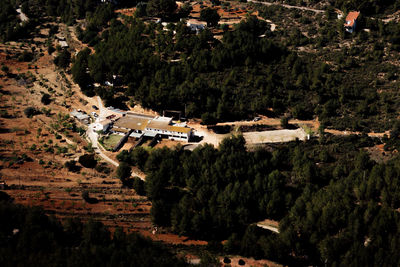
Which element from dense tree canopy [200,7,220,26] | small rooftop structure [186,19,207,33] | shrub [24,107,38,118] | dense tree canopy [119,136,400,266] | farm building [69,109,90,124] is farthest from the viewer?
dense tree canopy [200,7,220,26]

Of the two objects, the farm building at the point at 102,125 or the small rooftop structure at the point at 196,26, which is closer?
the farm building at the point at 102,125

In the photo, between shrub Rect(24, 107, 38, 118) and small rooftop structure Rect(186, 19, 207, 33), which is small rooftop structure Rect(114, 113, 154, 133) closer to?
shrub Rect(24, 107, 38, 118)

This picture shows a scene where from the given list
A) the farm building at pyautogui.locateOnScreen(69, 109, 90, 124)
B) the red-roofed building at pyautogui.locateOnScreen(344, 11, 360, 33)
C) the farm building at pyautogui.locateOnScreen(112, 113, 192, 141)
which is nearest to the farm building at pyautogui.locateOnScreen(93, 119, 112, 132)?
the farm building at pyautogui.locateOnScreen(112, 113, 192, 141)

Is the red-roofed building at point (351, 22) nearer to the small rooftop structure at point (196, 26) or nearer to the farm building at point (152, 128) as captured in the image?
the small rooftop structure at point (196, 26)

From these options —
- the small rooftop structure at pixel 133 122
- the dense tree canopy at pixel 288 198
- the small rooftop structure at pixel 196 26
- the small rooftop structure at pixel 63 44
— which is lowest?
the dense tree canopy at pixel 288 198

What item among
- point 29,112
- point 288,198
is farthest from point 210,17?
point 288,198

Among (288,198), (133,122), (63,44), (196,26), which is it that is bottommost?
(288,198)

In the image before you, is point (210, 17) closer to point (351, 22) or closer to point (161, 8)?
point (161, 8)

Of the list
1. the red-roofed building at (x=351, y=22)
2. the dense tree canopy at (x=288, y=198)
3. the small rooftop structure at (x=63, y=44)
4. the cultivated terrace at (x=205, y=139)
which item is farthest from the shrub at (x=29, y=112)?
the red-roofed building at (x=351, y=22)

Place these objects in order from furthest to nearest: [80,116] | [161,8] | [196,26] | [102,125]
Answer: [161,8], [196,26], [80,116], [102,125]

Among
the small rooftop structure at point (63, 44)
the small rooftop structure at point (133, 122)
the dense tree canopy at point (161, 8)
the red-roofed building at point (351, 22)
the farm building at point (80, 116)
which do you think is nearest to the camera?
the small rooftop structure at point (133, 122)

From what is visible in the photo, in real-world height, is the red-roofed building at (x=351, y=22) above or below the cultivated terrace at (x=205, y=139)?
above

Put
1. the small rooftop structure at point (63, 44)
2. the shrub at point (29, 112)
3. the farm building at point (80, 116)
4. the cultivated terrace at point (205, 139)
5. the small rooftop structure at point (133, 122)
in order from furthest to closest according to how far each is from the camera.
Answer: the small rooftop structure at point (63, 44)
the shrub at point (29, 112)
the farm building at point (80, 116)
the small rooftop structure at point (133, 122)
the cultivated terrace at point (205, 139)

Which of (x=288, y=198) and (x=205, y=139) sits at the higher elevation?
(x=205, y=139)
